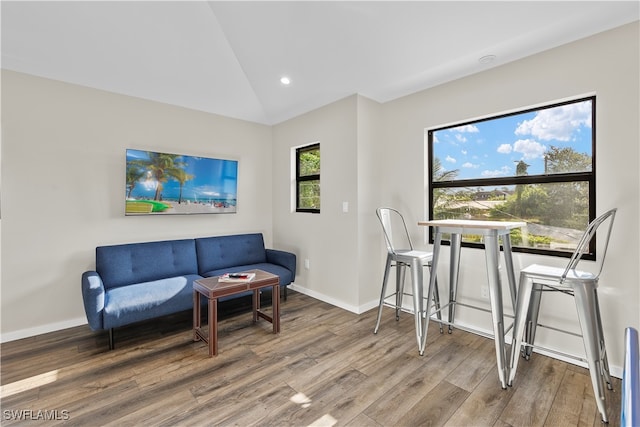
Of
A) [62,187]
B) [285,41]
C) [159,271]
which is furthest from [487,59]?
[62,187]

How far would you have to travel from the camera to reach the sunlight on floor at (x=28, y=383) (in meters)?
1.92

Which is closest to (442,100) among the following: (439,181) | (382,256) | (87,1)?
(439,181)

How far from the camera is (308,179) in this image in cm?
402

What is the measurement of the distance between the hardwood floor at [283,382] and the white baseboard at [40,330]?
0.33 feet

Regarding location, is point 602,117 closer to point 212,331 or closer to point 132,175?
point 212,331

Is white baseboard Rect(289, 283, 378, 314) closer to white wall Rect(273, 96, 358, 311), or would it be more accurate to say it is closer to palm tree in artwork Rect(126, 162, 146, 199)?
white wall Rect(273, 96, 358, 311)

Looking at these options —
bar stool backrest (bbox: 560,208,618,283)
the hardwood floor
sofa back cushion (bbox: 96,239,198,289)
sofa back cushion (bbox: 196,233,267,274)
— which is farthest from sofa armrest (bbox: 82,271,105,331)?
bar stool backrest (bbox: 560,208,618,283)

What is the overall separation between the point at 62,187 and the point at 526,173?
4202 millimetres

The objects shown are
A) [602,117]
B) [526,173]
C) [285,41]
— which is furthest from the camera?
[285,41]

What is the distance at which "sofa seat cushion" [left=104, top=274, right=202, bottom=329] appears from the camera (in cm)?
243

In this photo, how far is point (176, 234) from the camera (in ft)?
11.8

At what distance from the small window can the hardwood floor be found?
172cm

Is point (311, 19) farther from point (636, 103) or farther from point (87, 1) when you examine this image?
point (636, 103)

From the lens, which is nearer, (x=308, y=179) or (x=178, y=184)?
(x=178, y=184)
